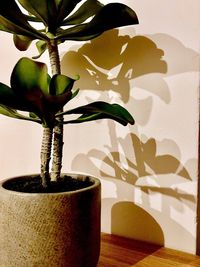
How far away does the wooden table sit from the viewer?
38.7 inches

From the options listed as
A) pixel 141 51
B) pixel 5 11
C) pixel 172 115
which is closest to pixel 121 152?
pixel 172 115

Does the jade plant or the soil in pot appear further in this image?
the soil in pot

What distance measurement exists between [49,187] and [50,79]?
0.25 metres

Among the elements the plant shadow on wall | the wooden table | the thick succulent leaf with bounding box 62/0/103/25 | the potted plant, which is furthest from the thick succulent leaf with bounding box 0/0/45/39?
the wooden table

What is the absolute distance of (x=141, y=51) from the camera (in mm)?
1098

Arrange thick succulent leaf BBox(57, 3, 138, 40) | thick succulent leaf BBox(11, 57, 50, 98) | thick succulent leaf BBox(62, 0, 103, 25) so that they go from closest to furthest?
thick succulent leaf BBox(11, 57, 50, 98), thick succulent leaf BBox(57, 3, 138, 40), thick succulent leaf BBox(62, 0, 103, 25)

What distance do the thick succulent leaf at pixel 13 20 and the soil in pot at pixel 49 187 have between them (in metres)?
0.36

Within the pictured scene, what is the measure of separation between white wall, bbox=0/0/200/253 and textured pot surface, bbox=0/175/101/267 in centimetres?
33

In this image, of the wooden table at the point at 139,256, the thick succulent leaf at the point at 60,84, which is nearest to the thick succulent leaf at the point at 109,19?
the thick succulent leaf at the point at 60,84

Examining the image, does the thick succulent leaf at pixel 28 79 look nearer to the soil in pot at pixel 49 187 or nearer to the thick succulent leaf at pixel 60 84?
the thick succulent leaf at pixel 60 84

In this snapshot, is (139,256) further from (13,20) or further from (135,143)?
(13,20)

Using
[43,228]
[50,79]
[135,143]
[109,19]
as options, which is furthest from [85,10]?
[43,228]

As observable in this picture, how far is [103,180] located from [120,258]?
0.27 metres

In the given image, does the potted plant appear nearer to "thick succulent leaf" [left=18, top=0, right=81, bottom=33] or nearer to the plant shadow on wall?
"thick succulent leaf" [left=18, top=0, right=81, bottom=33]
